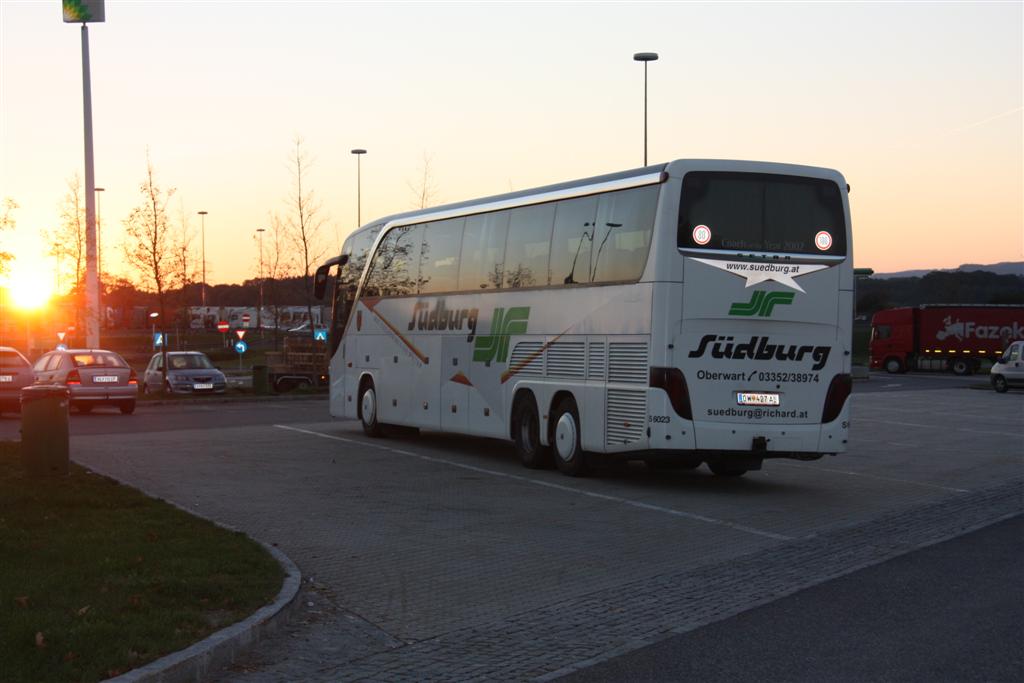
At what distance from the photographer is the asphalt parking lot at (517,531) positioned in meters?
7.71

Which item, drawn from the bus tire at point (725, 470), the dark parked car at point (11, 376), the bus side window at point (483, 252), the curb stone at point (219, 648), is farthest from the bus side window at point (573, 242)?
the dark parked car at point (11, 376)

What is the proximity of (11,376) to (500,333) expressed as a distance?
1494 cm

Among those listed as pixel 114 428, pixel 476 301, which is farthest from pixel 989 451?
pixel 114 428

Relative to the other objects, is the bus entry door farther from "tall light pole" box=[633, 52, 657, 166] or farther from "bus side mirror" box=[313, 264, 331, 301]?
"tall light pole" box=[633, 52, 657, 166]

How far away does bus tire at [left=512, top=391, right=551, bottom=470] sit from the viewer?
1750 centimetres

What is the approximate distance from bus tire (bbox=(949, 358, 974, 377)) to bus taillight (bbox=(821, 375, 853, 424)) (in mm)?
51632

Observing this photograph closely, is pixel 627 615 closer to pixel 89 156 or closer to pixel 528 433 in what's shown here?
pixel 528 433

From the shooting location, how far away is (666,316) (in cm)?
1455

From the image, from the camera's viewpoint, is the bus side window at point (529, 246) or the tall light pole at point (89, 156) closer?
the bus side window at point (529, 246)

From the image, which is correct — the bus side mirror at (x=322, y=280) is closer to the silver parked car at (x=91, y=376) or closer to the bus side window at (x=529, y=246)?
the silver parked car at (x=91, y=376)

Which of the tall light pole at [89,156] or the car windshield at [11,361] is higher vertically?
the tall light pole at [89,156]

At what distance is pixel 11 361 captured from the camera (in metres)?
28.6

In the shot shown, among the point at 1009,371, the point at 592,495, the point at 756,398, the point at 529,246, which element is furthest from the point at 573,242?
the point at 1009,371

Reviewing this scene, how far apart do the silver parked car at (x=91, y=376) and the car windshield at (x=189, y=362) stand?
8.06m
